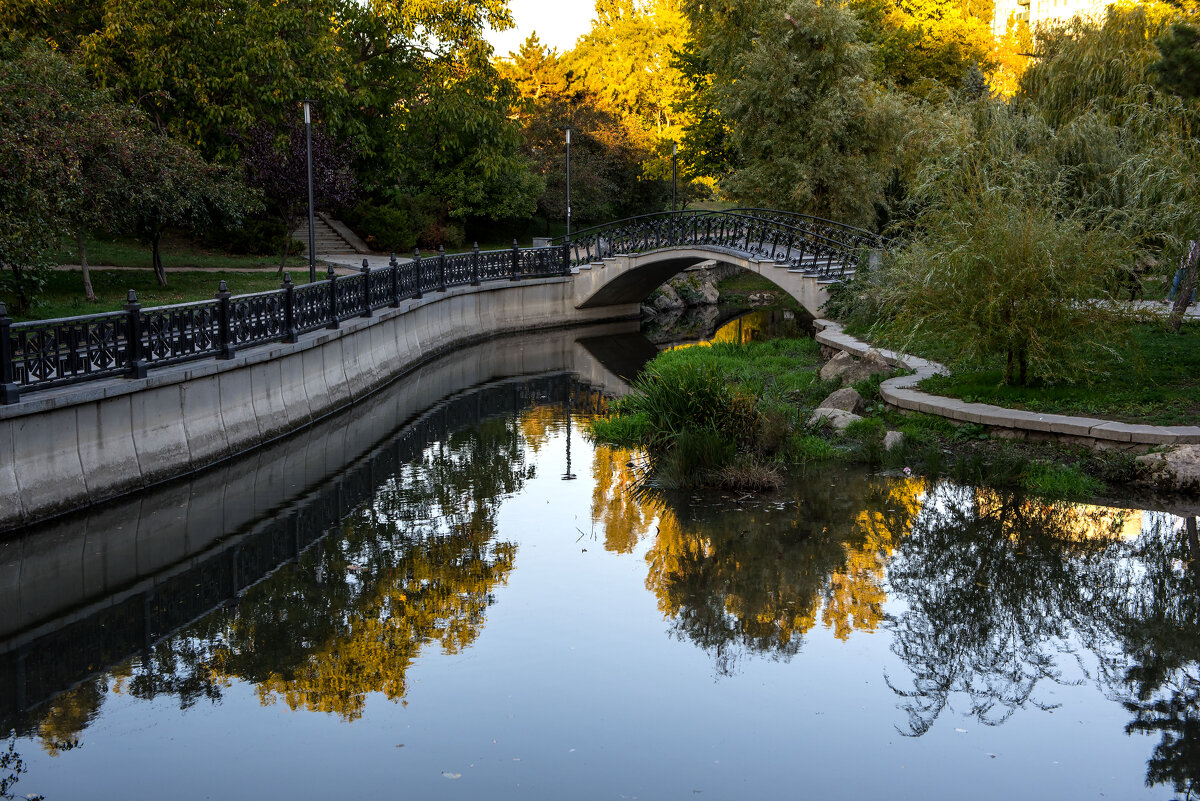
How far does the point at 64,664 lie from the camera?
864 centimetres

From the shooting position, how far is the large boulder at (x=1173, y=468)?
12156 mm

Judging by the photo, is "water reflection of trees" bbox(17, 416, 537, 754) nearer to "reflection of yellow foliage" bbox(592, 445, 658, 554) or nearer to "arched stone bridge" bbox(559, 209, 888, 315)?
"reflection of yellow foliage" bbox(592, 445, 658, 554)

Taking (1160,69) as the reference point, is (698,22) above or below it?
above

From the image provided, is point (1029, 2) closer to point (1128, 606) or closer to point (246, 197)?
point (246, 197)

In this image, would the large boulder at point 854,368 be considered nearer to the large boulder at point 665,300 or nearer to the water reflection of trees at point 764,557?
the water reflection of trees at point 764,557

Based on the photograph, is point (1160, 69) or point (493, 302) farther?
point (493, 302)

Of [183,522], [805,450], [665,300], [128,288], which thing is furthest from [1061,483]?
[665,300]

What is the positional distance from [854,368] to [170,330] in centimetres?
1058

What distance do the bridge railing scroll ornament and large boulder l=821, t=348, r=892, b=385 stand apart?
5.87m

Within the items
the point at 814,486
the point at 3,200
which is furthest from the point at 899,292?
the point at 3,200

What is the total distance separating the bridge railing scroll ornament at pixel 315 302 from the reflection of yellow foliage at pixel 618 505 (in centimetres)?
528

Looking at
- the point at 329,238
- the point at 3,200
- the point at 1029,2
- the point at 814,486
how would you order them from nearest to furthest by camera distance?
the point at 814,486 < the point at 3,200 < the point at 329,238 < the point at 1029,2

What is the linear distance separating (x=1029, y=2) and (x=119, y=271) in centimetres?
10231

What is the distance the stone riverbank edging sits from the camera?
12.7 metres
